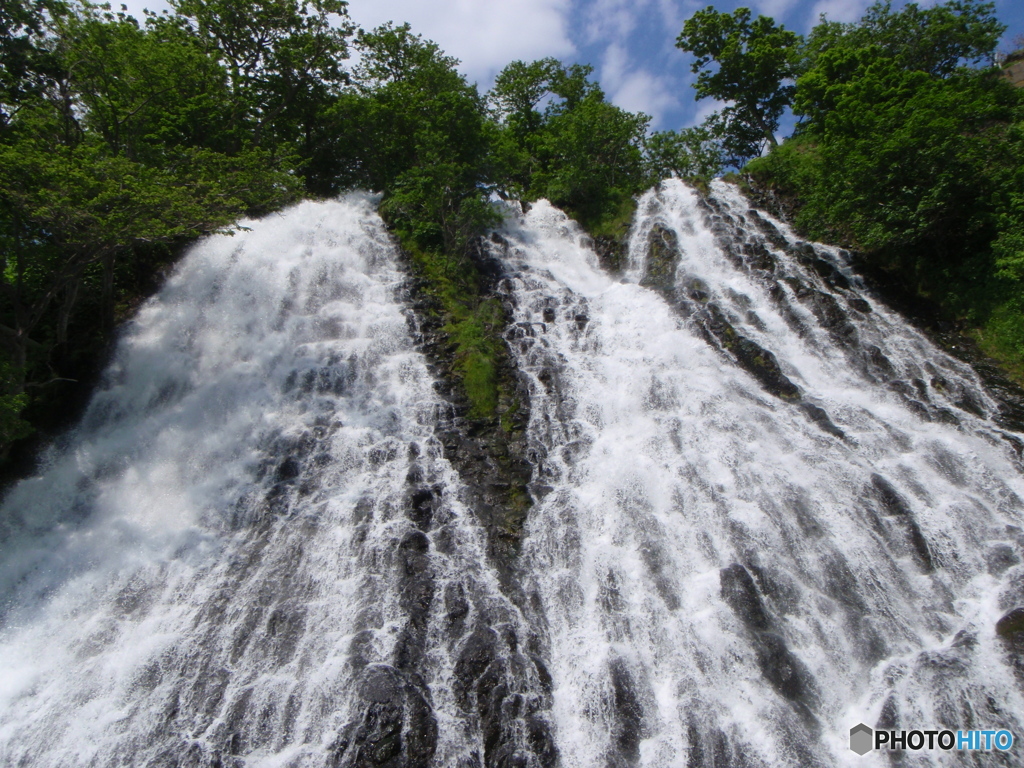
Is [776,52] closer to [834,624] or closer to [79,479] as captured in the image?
[834,624]

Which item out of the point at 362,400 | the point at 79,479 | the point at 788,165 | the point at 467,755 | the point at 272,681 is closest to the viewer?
the point at 467,755

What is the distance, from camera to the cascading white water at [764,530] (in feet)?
28.5

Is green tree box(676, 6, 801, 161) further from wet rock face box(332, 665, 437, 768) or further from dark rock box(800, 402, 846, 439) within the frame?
wet rock face box(332, 665, 437, 768)

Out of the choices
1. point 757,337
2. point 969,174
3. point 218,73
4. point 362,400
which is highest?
point 969,174

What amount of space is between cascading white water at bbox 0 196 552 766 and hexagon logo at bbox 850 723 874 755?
200 inches

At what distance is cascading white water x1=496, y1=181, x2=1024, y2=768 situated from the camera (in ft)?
28.5

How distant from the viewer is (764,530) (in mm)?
11367

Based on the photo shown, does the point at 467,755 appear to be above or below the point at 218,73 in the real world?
below

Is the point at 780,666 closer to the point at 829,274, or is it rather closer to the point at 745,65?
the point at 829,274

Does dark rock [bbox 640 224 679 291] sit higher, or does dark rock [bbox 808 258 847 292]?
dark rock [bbox 808 258 847 292]

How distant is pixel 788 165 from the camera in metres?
23.8

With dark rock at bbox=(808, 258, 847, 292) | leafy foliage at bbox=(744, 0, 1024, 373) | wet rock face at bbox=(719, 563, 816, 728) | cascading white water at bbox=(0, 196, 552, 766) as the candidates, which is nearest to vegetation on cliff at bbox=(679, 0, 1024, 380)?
leafy foliage at bbox=(744, 0, 1024, 373)

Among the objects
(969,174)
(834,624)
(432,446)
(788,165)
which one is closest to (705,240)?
(788,165)

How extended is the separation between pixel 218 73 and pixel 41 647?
2027 centimetres
